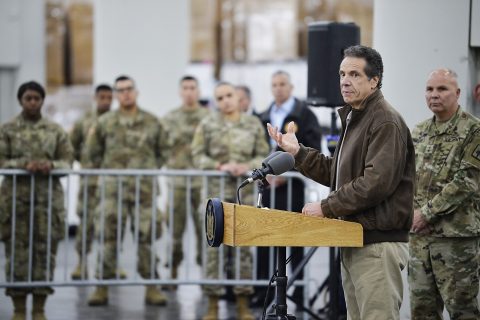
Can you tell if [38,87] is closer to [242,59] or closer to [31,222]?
[31,222]

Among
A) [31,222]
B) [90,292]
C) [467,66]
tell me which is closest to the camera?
[467,66]

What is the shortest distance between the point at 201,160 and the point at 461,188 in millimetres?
3539

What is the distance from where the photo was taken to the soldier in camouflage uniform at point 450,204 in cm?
713

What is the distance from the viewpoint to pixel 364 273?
19.8ft

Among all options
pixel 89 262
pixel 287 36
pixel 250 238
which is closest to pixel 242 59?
pixel 287 36

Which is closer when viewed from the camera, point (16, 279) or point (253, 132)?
point (16, 279)

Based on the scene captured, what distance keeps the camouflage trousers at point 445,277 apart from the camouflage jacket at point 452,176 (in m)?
0.10

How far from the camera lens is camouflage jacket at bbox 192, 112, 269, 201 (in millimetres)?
10094

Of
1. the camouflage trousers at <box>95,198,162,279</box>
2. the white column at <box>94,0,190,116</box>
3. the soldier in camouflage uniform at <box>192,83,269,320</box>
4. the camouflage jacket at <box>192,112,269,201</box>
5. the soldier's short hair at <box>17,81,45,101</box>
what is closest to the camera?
the soldier's short hair at <box>17,81,45,101</box>

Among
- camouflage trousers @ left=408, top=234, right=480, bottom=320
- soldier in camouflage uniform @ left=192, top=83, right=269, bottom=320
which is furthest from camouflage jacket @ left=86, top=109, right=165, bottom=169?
camouflage trousers @ left=408, top=234, right=480, bottom=320

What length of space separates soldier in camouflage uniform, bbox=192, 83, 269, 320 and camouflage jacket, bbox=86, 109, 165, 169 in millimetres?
587

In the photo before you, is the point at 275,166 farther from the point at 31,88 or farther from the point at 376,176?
the point at 31,88

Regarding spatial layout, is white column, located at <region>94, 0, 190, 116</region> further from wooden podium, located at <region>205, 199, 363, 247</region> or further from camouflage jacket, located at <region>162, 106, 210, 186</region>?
wooden podium, located at <region>205, 199, 363, 247</region>

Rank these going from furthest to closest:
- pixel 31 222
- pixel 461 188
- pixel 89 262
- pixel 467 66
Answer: pixel 89 262 < pixel 31 222 < pixel 467 66 < pixel 461 188
